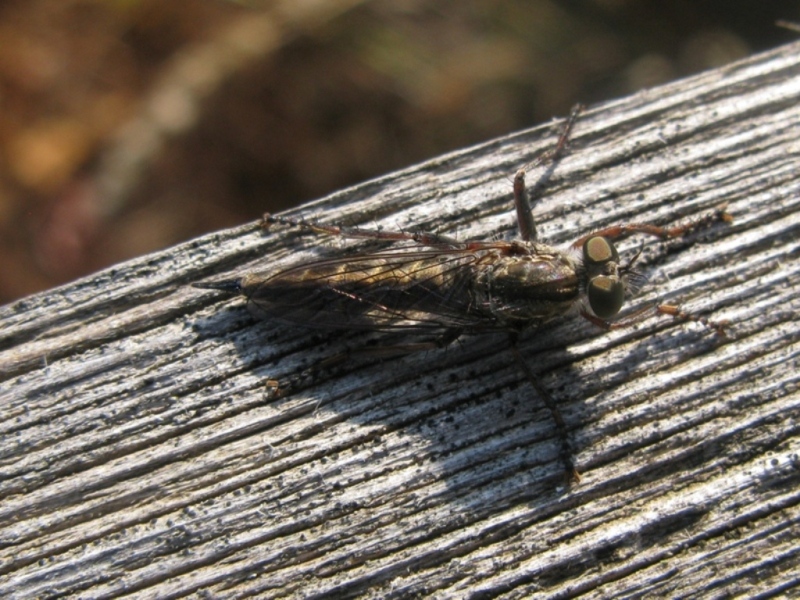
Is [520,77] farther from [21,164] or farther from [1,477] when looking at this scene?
[1,477]

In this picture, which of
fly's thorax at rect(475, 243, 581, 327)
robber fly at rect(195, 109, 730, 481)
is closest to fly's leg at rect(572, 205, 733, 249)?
robber fly at rect(195, 109, 730, 481)

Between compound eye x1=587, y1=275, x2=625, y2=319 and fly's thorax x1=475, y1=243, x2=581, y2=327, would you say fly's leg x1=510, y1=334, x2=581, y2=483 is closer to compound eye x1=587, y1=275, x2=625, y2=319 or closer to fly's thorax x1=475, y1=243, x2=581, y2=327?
fly's thorax x1=475, y1=243, x2=581, y2=327

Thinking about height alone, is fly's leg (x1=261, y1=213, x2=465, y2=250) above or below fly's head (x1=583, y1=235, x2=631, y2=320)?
above

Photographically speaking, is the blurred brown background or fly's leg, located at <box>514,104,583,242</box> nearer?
fly's leg, located at <box>514,104,583,242</box>

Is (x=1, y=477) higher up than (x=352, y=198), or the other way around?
(x=352, y=198)

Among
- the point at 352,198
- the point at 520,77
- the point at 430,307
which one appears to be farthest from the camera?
the point at 520,77

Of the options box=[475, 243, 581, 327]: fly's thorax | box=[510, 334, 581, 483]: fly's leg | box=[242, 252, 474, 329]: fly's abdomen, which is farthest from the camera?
box=[475, 243, 581, 327]: fly's thorax

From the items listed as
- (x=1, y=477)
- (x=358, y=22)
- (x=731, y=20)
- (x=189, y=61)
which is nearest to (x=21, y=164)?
(x=189, y=61)

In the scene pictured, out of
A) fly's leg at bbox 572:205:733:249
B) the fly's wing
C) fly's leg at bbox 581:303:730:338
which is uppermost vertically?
the fly's wing

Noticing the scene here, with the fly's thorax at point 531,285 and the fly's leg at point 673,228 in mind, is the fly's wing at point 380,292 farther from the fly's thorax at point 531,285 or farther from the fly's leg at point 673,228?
the fly's leg at point 673,228
